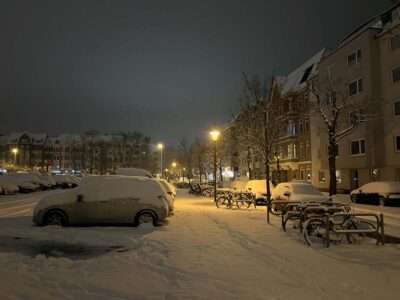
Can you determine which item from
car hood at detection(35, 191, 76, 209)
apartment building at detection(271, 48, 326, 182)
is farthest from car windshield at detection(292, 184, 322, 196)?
apartment building at detection(271, 48, 326, 182)

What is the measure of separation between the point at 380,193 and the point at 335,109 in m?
6.43

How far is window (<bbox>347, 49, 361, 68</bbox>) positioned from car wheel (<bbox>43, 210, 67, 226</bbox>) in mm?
31576

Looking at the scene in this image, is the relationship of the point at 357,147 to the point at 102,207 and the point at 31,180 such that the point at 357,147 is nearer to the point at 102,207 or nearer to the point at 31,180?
the point at 102,207

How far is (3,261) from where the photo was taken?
323 inches

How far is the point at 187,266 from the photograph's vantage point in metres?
7.99

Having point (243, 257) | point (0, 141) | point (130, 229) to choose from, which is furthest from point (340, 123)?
point (0, 141)

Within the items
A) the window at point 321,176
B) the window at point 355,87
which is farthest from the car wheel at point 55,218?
the window at point 321,176

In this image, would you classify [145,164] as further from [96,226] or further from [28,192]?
[96,226]

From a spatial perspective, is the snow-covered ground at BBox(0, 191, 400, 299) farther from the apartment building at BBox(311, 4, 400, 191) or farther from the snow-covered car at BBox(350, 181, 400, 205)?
the apartment building at BBox(311, 4, 400, 191)

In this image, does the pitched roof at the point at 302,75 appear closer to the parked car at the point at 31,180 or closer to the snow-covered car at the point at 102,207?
the parked car at the point at 31,180

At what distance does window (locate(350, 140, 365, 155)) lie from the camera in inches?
1456

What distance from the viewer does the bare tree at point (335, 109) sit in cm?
2888

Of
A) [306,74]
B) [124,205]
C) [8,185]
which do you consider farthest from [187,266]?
[306,74]

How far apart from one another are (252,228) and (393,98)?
2491 centimetres
